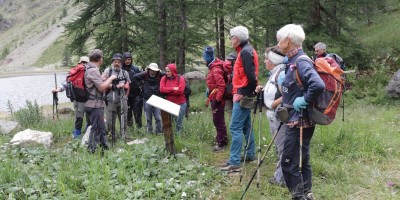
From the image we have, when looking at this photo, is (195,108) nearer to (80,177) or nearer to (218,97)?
(218,97)

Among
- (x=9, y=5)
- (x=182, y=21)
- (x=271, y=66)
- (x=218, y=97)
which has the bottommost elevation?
(x=218, y=97)

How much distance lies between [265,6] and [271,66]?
988cm

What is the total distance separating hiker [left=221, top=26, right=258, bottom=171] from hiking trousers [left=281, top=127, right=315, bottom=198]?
4.16 feet

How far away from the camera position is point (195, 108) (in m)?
15.8

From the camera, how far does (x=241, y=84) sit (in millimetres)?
5500

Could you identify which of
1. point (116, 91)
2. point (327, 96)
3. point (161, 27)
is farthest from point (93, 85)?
point (161, 27)

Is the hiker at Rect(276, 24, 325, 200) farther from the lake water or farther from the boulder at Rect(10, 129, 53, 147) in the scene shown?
the lake water

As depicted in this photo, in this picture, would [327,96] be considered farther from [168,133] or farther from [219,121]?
[219,121]

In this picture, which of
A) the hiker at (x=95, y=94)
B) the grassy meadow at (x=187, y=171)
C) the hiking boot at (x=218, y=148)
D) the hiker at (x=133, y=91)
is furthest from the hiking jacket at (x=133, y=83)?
the hiking boot at (x=218, y=148)

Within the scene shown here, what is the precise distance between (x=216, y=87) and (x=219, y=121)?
2.15 ft

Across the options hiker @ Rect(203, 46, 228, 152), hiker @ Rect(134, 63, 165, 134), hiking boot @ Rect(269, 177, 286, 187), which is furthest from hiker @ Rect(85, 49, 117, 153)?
hiking boot @ Rect(269, 177, 286, 187)

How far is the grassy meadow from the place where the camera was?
177 inches

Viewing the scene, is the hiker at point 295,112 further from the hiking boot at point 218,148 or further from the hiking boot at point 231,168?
the hiking boot at point 218,148

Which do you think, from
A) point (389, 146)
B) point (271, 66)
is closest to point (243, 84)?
point (271, 66)
